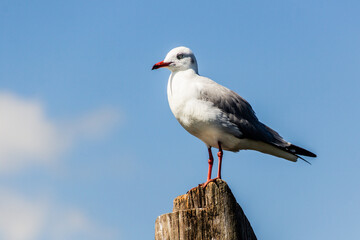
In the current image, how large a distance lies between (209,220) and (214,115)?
2.69 metres

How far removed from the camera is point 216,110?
6.55 metres

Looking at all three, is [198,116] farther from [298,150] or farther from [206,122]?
[298,150]

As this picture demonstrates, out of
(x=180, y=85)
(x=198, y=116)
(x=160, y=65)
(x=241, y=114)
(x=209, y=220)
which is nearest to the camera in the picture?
(x=209, y=220)

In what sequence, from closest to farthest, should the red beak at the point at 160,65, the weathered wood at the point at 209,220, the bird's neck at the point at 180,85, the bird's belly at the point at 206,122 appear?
the weathered wood at the point at 209,220
the bird's belly at the point at 206,122
the bird's neck at the point at 180,85
the red beak at the point at 160,65

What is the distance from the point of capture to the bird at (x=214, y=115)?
21.2 ft

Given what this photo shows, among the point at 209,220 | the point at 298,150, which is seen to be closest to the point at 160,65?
the point at 298,150

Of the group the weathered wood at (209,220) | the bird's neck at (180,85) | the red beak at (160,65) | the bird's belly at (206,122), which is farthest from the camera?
the red beak at (160,65)

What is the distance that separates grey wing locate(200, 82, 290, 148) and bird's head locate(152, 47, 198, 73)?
59 centimetres

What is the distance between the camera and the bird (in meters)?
6.47

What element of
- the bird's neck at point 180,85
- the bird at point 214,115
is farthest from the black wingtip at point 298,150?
the bird's neck at point 180,85

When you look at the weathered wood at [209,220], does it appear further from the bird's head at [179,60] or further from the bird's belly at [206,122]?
the bird's head at [179,60]

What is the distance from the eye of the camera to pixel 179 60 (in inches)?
282

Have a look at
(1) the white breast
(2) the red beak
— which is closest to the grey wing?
(1) the white breast

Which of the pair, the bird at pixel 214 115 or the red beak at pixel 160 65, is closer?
the bird at pixel 214 115
